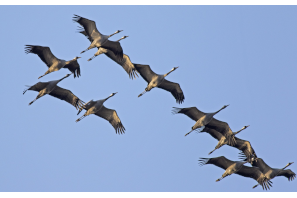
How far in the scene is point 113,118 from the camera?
4431 centimetres

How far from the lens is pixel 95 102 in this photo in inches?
1676

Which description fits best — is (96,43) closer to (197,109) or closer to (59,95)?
(59,95)

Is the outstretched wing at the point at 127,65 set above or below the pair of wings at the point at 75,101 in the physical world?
above

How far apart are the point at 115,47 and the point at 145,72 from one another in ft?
9.41

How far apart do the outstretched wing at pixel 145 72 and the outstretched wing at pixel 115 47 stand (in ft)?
5.36

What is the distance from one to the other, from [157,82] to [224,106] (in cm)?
497

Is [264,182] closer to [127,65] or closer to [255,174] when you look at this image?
[255,174]

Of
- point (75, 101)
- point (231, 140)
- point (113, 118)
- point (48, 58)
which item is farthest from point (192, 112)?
point (48, 58)

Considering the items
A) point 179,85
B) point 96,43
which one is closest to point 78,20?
point 96,43

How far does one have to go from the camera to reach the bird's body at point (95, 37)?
132 ft

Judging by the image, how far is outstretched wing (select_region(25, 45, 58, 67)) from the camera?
40.9m

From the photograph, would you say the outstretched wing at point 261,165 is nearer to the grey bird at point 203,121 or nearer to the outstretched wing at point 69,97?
the grey bird at point 203,121

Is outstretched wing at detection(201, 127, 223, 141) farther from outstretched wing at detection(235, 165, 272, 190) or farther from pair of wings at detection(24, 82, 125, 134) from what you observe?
pair of wings at detection(24, 82, 125, 134)

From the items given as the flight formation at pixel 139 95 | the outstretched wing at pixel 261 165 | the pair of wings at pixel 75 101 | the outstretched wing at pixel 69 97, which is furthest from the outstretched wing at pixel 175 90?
the outstretched wing at pixel 261 165
